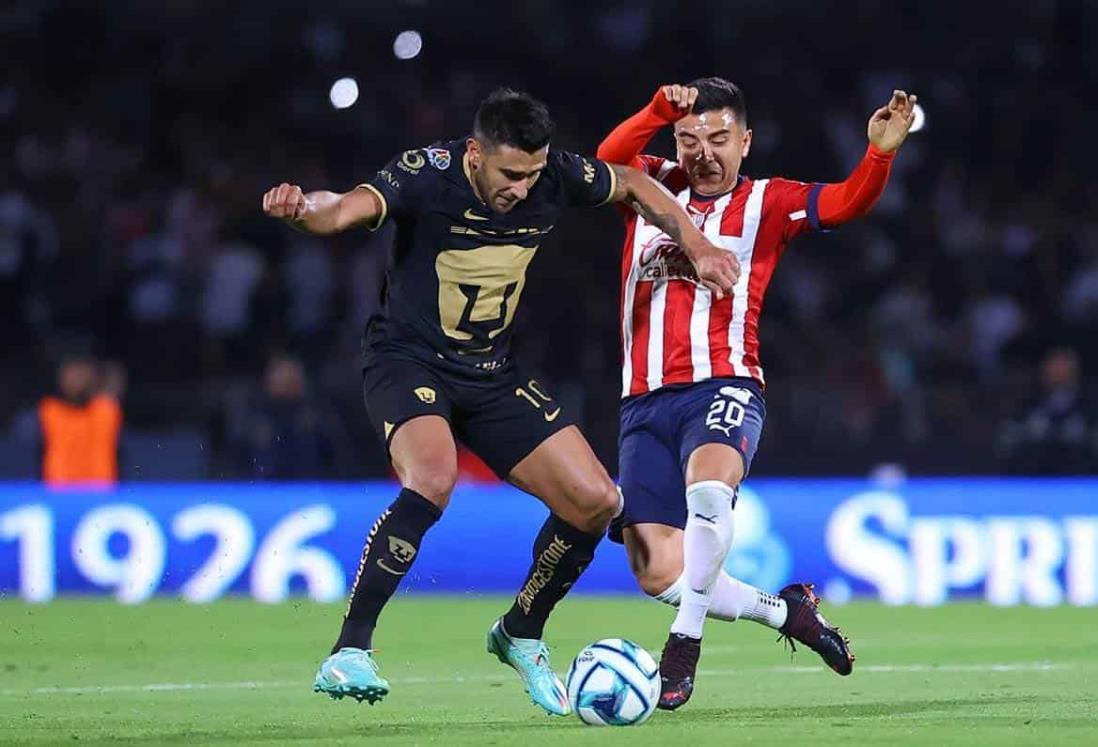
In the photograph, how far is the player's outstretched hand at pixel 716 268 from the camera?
268 inches

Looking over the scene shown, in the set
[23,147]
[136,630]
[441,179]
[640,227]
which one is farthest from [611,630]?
[23,147]

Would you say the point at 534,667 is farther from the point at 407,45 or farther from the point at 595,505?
the point at 407,45

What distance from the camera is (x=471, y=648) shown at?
9.59 metres

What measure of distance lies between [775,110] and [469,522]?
255 inches

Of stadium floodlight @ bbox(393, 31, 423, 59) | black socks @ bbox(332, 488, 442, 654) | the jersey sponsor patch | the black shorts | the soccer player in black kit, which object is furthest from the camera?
stadium floodlight @ bbox(393, 31, 423, 59)

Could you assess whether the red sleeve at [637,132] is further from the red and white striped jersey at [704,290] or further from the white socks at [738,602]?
the white socks at [738,602]

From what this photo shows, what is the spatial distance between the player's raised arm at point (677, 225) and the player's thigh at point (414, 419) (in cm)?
97

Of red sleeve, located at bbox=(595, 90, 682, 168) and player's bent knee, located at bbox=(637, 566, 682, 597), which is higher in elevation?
red sleeve, located at bbox=(595, 90, 682, 168)

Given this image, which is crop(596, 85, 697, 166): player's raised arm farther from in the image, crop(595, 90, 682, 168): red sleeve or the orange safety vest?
the orange safety vest

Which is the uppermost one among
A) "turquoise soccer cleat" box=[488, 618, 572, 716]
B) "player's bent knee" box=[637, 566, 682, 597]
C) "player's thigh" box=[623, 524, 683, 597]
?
"player's thigh" box=[623, 524, 683, 597]

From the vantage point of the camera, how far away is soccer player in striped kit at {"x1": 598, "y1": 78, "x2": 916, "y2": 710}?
720 cm

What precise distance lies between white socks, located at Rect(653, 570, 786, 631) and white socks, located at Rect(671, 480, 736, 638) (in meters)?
0.42

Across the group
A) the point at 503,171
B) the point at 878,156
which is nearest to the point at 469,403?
the point at 503,171

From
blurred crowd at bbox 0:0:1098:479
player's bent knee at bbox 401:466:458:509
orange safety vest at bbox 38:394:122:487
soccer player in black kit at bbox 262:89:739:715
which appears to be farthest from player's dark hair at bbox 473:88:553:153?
orange safety vest at bbox 38:394:122:487
